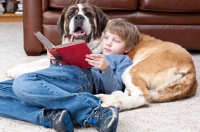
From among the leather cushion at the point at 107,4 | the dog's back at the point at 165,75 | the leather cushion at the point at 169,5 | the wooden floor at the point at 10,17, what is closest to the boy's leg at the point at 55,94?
the dog's back at the point at 165,75

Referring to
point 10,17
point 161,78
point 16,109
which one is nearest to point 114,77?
point 161,78

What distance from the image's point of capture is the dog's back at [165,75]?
1.87 m

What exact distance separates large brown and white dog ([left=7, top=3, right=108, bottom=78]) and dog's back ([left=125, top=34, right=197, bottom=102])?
39 centimetres

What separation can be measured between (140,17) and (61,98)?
1.59 meters

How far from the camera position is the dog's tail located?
187cm

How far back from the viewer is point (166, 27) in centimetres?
298

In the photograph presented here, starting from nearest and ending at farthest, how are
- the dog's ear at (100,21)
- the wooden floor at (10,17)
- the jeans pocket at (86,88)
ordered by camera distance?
the jeans pocket at (86,88) < the dog's ear at (100,21) < the wooden floor at (10,17)

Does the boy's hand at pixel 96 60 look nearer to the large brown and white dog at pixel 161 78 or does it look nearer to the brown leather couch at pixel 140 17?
the large brown and white dog at pixel 161 78

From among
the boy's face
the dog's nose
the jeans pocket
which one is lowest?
A: the jeans pocket

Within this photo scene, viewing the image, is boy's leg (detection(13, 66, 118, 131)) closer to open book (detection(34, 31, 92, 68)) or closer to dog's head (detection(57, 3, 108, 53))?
open book (detection(34, 31, 92, 68))

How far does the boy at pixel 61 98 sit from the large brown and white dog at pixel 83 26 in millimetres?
444

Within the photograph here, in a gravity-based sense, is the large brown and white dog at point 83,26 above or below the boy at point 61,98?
above

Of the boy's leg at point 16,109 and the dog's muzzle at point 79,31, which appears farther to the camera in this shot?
the dog's muzzle at point 79,31

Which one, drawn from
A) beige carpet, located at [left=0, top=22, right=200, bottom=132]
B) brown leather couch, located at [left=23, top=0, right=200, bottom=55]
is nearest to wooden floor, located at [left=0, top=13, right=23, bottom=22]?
brown leather couch, located at [left=23, top=0, right=200, bottom=55]
